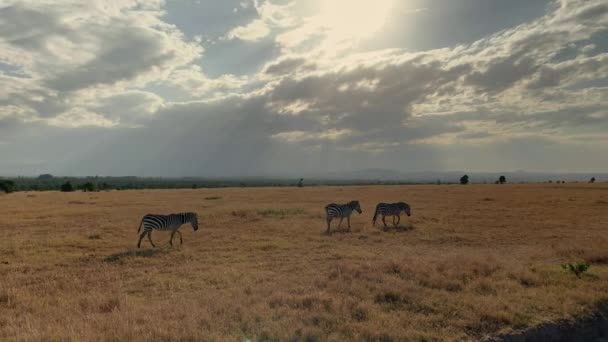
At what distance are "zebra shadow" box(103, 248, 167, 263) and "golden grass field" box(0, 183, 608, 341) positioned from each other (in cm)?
4

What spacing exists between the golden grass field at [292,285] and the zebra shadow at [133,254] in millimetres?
44

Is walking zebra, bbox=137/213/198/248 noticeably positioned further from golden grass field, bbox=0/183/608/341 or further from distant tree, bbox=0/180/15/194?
distant tree, bbox=0/180/15/194

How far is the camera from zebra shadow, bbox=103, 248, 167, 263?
1486 centimetres

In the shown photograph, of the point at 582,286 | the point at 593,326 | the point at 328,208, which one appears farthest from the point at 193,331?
the point at 328,208

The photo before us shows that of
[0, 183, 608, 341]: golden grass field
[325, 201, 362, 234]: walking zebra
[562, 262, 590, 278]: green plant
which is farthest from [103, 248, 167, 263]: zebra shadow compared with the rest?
[562, 262, 590, 278]: green plant

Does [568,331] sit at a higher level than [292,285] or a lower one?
lower

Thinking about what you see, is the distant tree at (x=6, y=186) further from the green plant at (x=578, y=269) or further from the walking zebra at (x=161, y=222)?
the green plant at (x=578, y=269)

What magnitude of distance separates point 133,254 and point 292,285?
8923 mm

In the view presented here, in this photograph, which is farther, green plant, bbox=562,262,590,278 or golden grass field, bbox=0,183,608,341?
green plant, bbox=562,262,590,278

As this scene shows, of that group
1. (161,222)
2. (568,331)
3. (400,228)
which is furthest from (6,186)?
(568,331)

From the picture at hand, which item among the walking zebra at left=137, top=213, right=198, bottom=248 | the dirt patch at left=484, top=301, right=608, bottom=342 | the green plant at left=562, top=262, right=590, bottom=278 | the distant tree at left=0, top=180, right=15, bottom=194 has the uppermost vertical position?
the distant tree at left=0, top=180, right=15, bottom=194

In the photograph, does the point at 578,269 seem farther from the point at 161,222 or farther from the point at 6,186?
the point at 6,186

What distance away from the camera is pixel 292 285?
1022 centimetres

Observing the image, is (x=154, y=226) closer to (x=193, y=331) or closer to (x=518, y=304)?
(x=193, y=331)
